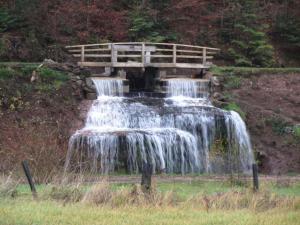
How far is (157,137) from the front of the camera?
24359mm

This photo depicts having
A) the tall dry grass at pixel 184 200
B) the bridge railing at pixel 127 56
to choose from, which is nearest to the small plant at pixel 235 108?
the bridge railing at pixel 127 56

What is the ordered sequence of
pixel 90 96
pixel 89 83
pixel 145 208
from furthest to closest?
pixel 89 83 < pixel 90 96 < pixel 145 208

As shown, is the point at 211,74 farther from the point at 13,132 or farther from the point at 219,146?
the point at 13,132

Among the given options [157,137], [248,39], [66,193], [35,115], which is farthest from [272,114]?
[66,193]

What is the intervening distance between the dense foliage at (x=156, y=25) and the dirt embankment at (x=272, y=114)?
16.9 ft

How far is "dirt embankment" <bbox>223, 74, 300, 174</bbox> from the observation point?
26125 millimetres

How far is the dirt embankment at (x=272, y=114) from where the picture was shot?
2612cm

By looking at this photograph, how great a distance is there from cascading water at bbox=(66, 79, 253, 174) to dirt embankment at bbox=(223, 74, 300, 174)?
0.83 meters

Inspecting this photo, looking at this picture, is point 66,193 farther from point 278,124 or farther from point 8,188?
point 278,124

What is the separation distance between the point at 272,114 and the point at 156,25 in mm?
11160

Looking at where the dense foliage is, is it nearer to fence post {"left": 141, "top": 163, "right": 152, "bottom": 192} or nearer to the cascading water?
the cascading water

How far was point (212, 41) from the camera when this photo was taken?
38.5m

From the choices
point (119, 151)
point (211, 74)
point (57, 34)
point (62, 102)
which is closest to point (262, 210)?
point (119, 151)

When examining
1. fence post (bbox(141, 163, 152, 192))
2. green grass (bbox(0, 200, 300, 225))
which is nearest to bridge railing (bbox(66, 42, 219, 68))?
fence post (bbox(141, 163, 152, 192))
